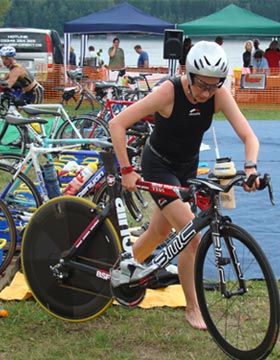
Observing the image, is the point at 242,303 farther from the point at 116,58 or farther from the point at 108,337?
the point at 116,58

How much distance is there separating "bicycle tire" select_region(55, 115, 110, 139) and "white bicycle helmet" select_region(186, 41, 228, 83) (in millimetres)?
6343

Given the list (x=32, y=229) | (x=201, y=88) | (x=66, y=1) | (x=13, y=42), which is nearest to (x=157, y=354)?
(x=32, y=229)

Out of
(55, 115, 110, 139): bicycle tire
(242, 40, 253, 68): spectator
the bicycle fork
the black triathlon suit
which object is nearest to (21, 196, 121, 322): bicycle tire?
the black triathlon suit

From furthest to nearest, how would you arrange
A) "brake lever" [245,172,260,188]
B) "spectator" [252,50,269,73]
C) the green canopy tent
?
the green canopy tent
"spectator" [252,50,269,73]
"brake lever" [245,172,260,188]

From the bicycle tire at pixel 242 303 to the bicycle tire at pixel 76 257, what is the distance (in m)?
0.58

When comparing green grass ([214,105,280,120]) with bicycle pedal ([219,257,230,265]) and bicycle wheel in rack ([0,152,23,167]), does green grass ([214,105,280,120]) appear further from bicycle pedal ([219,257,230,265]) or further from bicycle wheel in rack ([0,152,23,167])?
bicycle pedal ([219,257,230,265])

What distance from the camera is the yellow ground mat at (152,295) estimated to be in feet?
16.5

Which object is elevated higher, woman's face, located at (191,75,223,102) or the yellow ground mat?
woman's face, located at (191,75,223,102)

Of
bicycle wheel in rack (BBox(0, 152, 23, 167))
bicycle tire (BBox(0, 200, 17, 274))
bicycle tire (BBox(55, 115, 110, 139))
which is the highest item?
bicycle wheel in rack (BBox(0, 152, 23, 167))

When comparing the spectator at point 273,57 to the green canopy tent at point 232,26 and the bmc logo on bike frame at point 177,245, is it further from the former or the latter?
the bmc logo on bike frame at point 177,245

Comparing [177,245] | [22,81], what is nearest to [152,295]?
[177,245]

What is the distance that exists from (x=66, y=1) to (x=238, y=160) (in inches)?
1357

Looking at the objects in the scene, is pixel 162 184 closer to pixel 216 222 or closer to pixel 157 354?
pixel 216 222

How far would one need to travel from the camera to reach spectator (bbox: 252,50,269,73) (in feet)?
68.6
